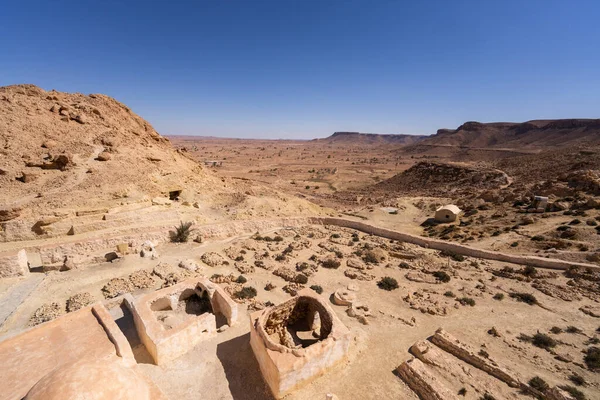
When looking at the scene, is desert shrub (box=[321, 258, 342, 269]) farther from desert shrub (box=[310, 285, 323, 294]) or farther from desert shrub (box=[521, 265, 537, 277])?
desert shrub (box=[521, 265, 537, 277])

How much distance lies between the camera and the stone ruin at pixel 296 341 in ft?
22.6

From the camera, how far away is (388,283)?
1252 centimetres

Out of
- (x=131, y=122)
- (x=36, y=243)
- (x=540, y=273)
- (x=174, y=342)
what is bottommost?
(x=540, y=273)

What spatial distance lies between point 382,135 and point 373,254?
187m

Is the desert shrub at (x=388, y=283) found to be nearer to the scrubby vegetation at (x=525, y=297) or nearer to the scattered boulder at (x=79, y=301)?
the scrubby vegetation at (x=525, y=297)

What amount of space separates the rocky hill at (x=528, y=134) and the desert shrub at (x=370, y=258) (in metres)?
69.5

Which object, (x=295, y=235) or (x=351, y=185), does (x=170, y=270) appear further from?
(x=351, y=185)

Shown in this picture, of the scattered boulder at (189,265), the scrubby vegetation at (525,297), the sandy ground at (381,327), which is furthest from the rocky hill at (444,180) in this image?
the scattered boulder at (189,265)

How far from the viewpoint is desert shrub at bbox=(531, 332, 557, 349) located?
344 inches

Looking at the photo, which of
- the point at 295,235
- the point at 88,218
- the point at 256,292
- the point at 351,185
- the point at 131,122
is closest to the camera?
the point at 256,292

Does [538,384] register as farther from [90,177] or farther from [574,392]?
[90,177]

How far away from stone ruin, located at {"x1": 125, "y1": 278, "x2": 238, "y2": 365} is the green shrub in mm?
1222

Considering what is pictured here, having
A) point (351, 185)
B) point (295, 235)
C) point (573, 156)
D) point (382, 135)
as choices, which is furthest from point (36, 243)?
point (382, 135)

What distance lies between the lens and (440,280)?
13.0 meters
